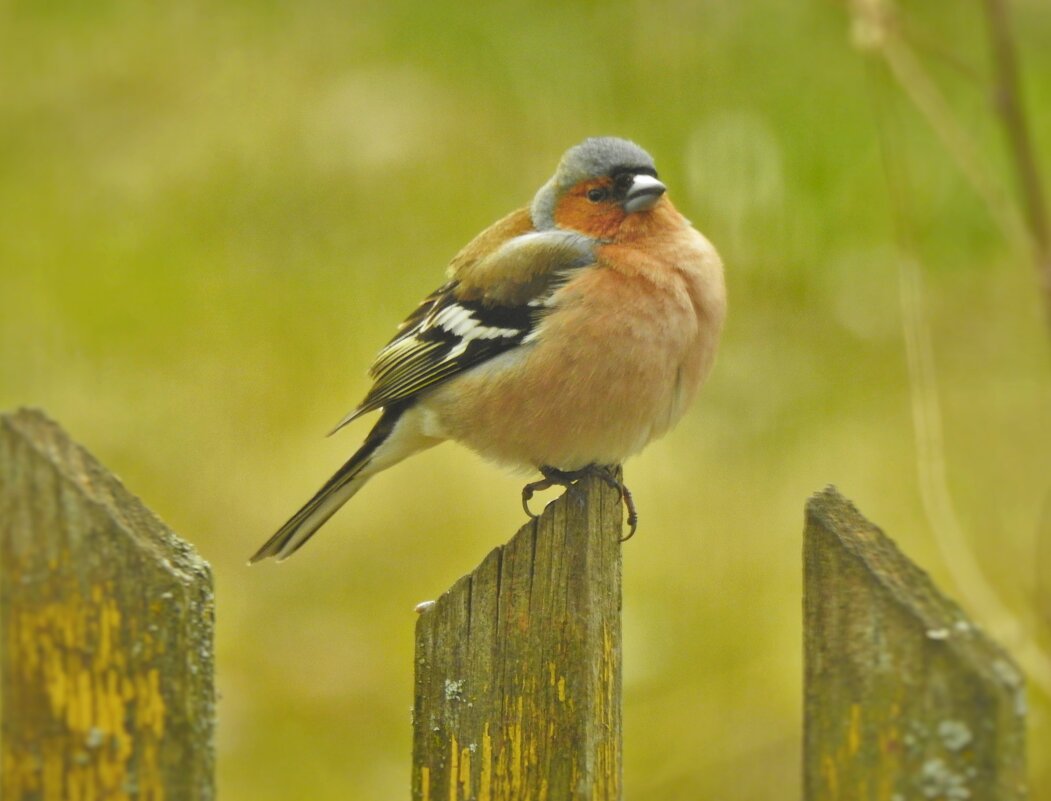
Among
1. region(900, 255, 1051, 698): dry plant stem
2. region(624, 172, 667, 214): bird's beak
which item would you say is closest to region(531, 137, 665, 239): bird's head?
region(624, 172, 667, 214): bird's beak

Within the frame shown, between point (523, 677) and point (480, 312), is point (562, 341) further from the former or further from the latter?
point (523, 677)

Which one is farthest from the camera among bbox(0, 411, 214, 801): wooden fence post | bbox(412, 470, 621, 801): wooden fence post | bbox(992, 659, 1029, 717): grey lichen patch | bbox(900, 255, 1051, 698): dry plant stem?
bbox(900, 255, 1051, 698): dry plant stem

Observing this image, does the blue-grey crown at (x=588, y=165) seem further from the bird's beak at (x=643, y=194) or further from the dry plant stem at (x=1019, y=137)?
the dry plant stem at (x=1019, y=137)

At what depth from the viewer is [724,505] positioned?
4691 mm

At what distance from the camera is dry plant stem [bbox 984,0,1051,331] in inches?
116

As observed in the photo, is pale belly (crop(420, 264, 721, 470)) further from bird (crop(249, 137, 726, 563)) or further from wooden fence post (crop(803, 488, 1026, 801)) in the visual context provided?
wooden fence post (crop(803, 488, 1026, 801))

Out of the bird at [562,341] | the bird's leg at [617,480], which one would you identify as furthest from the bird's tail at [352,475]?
the bird's leg at [617,480]

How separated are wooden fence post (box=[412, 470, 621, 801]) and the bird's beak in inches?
54.0

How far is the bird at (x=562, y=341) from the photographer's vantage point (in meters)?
3.13

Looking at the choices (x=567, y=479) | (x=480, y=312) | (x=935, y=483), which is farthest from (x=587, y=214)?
(x=935, y=483)

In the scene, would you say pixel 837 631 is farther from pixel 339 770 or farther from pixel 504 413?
pixel 339 770

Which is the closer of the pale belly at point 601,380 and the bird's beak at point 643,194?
the pale belly at point 601,380

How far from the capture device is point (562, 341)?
3.17 metres

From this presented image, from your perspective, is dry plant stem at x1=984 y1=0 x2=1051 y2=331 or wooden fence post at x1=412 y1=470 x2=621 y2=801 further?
dry plant stem at x1=984 y1=0 x2=1051 y2=331
